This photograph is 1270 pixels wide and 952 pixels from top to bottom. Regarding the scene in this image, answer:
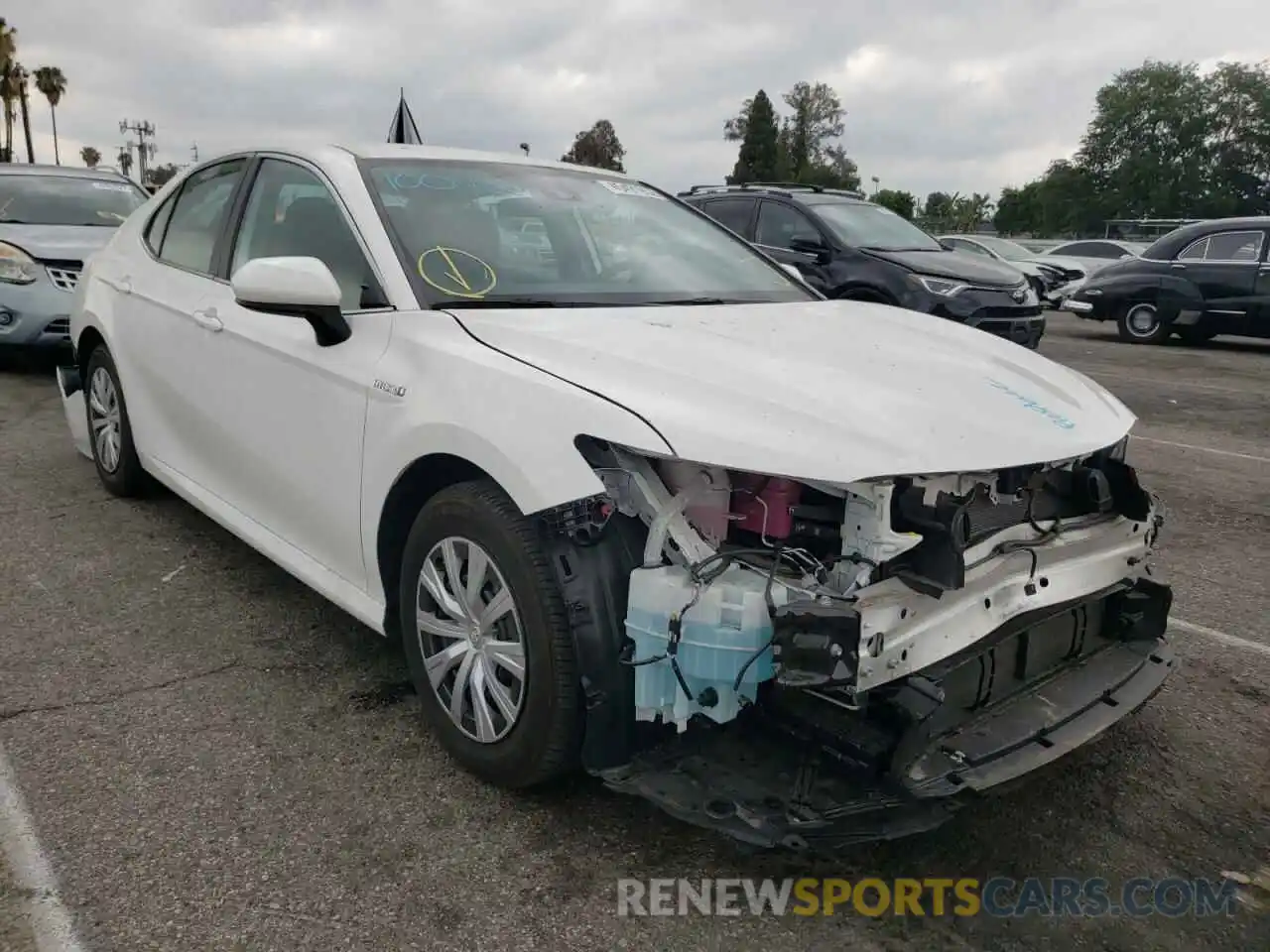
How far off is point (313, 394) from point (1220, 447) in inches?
259

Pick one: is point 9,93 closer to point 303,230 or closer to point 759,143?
point 759,143

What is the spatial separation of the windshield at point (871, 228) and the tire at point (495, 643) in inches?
308

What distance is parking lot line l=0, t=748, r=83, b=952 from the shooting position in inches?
84.4

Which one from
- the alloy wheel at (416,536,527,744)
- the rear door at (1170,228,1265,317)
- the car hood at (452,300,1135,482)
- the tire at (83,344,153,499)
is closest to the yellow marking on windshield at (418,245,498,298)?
the car hood at (452,300,1135,482)

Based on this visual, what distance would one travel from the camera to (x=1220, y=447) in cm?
734

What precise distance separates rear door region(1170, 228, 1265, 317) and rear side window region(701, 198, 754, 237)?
21.7 feet

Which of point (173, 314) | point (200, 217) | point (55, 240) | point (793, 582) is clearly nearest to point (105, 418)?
point (173, 314)

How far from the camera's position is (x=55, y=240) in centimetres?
834

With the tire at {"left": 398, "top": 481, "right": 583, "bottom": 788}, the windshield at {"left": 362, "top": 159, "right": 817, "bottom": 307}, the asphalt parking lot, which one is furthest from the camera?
the windshield at {"left": 362, "top": 159, "right": 817, "bottom": 307}

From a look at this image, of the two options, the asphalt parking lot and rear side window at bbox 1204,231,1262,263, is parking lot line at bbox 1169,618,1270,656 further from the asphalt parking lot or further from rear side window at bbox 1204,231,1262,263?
rear side window at bbox 1204,231,1262,263

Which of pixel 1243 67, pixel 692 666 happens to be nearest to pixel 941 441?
pixel 692 666

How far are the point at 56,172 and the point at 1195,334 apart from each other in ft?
43.3

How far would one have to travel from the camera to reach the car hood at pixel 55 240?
812 cm

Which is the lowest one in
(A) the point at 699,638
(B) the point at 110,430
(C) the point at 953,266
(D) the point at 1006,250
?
(B) the point at 110,430
